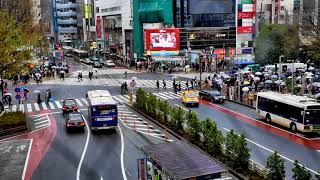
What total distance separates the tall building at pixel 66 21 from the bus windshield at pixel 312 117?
14484 centimetres

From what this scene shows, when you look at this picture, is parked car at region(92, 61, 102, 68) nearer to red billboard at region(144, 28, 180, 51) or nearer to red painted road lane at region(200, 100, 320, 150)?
red billboard at region(144, 28, 180, 51)

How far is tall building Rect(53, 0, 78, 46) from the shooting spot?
549ft

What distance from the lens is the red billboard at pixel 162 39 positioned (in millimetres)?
83875

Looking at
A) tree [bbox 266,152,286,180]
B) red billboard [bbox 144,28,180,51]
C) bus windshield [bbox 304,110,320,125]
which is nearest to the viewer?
tree [bbox 266,152,286,180]

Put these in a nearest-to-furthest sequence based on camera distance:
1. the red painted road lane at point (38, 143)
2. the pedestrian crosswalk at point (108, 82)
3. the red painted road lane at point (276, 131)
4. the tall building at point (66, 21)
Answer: the red painted road lane at point (38, 143) → the red painted road lane at point (276, 131) → the pedestrian crosswalk at point (108, 82) → the tall building at point (66, 21)

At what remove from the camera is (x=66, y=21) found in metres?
169

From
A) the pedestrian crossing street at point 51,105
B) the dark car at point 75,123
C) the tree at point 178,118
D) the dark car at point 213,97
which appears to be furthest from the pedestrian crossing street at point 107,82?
the dark car at point 75,123

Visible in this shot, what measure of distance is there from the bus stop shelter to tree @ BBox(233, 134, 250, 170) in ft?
15.4

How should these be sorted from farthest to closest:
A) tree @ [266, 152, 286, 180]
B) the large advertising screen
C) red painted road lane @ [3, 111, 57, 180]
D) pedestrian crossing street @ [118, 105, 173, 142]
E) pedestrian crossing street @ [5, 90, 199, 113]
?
the large advertising screen
pedestrian crossing street @ [5, 90, 199, 113]
pedestrian crossing street @ [118, 105, 173, 142]
red painted road lane @ [3, 111, 57, 180]
tree @ [266, 152, 286, 180]

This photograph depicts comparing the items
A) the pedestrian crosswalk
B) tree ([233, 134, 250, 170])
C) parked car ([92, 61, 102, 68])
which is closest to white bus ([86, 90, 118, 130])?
tree ([233, 134, 250, 170])

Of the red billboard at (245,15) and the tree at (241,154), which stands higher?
the red billboard at (245,15)

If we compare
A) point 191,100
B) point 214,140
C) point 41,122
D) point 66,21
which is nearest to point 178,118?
point 214,140

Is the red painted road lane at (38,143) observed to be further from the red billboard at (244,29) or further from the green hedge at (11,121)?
the red billboard at (244,29)

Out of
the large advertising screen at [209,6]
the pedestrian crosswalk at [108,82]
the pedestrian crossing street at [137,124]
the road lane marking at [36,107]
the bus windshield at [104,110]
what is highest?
the large advertising screen at [209,6]
